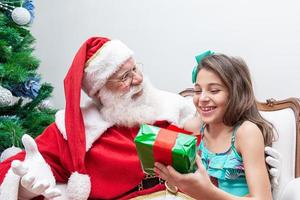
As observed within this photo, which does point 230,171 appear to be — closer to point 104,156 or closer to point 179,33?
point 104,156

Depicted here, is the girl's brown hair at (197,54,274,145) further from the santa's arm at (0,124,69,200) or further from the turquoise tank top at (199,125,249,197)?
the santa's arm at (0,124,69,200)

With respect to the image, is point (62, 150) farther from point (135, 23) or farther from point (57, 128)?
point (135, 23)

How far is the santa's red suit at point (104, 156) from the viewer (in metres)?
1.36

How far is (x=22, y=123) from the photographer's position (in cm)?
186

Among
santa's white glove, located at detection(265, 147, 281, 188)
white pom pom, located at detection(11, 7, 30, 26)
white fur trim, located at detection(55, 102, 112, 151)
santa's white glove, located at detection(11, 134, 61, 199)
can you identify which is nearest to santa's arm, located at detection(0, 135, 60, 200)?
santa's white glove, located at detection(11, 134, 61, 199)

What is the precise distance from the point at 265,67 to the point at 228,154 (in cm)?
85

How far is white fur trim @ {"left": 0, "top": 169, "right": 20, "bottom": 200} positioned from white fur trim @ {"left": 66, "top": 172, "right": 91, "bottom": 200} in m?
0.18

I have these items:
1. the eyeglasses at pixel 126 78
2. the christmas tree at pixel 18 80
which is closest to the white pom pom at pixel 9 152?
the christmas tree at pixel 18 80

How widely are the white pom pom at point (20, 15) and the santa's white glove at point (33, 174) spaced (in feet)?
2.63

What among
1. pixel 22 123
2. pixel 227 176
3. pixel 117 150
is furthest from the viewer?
pixel 22 123

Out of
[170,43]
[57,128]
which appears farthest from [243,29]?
[57,128]

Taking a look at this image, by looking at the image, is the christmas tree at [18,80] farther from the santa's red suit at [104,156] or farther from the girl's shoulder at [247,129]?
the girl's shoulder at [247,129]

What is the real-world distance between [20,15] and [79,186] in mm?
915

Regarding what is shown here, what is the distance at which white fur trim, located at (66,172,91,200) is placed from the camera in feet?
4.21
